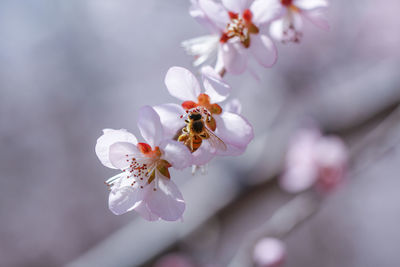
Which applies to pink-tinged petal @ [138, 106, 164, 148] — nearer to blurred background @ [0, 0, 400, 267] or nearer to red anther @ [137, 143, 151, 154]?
red anther @ [137, 143, 151, 154]

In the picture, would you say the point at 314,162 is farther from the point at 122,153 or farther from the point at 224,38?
the point at 122,153

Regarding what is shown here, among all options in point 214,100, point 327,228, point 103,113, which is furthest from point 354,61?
point 214,100

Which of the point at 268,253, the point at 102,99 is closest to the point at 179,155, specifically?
the point at 268,253

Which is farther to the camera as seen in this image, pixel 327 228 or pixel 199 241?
pixel 327 228

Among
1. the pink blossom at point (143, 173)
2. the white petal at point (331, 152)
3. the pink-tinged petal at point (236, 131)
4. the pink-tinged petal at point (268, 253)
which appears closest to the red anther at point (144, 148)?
the pink blossom at point (143, 173)

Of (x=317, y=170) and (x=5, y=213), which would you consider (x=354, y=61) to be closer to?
(x=317, y=170)
